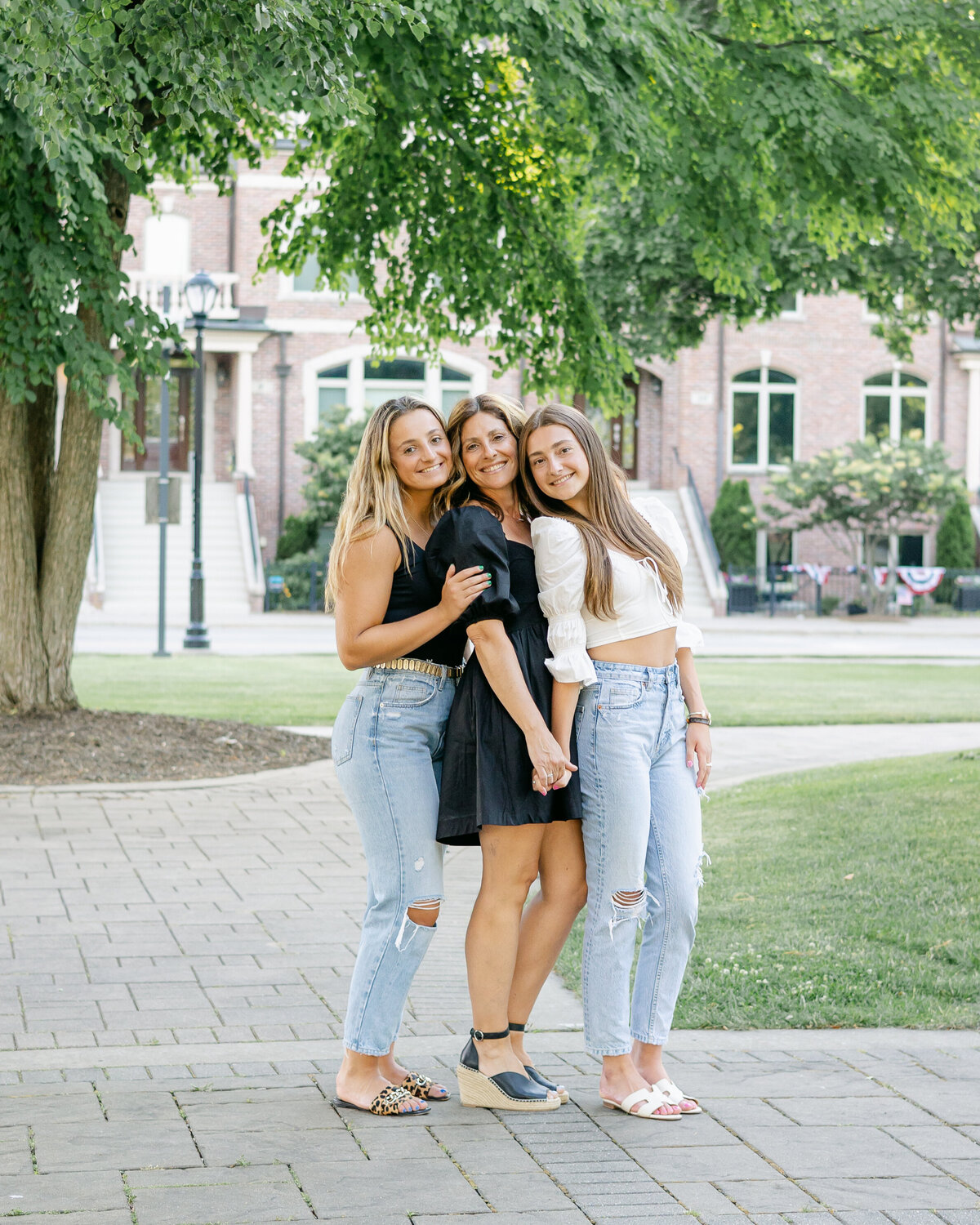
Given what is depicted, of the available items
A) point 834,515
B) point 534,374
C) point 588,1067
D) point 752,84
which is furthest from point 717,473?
point 588,1067

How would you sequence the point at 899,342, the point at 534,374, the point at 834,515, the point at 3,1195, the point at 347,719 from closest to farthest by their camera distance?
1. the point at 3,1195
2. the point at 347,719
3. the point at 534,374
4. the point at 899,342
5. the point at 834,515

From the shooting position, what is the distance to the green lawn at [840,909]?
16.5 feet

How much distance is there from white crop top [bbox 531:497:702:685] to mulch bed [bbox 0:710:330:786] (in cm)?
606

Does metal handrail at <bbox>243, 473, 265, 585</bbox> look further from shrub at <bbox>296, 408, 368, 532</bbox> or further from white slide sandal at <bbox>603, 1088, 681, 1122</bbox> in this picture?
white slide sandal at <bbox>603, 1088, 681, 1122</bbox>

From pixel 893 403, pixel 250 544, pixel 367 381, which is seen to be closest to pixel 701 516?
pixel 893 403

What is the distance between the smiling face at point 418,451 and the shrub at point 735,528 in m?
30.2

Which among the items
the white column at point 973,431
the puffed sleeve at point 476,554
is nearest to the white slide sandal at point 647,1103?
the puffed sleeve at point 476,554

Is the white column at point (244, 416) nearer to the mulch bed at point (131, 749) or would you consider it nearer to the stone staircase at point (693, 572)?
the stone staircase at point (693, 572)

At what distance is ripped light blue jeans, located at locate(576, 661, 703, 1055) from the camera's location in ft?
12.8

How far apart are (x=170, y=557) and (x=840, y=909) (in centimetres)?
2571

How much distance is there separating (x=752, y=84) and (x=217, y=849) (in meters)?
5.95

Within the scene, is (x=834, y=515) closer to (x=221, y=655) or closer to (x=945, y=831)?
(x=221, y=655)

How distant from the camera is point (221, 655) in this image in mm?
20172

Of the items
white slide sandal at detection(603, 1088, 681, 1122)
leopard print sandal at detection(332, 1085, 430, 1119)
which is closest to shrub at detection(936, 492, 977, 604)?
white slide sandal at detection(603, 1088, 681, 1122)
